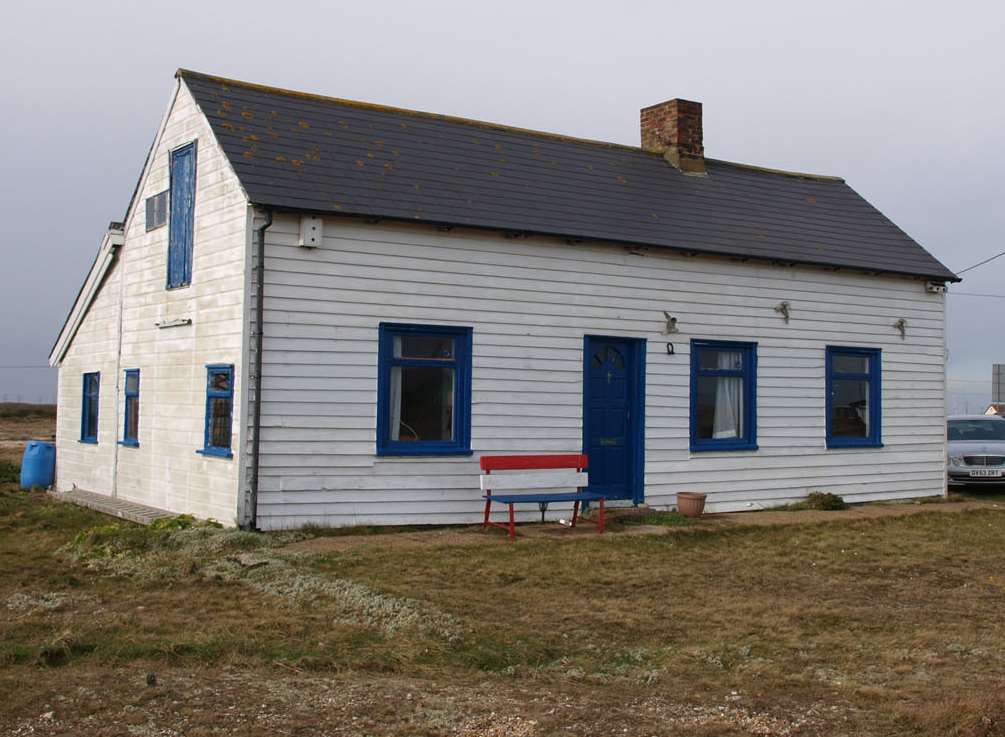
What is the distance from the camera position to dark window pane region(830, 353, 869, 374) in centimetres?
1730

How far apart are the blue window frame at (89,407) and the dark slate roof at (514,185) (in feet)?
20.1

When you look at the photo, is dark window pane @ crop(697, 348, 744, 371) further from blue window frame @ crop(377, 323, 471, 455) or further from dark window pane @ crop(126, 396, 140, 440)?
dark window pane @ crop(126, 396, 140, 440)

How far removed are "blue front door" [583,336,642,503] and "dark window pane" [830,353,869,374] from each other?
395cm

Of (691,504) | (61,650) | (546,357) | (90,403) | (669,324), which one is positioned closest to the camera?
(61,650)

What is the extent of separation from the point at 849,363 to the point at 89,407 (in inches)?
493

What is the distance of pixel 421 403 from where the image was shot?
13602mm

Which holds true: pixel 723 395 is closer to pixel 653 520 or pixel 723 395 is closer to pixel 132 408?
pixel 653 520

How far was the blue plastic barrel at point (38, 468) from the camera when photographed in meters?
19.7

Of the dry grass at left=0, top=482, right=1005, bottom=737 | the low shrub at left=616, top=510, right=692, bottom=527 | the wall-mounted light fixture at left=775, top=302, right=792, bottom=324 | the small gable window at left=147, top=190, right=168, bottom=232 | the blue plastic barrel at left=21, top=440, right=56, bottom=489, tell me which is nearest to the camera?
the dry grass at left=0, top=482, right=1005, bottom=737

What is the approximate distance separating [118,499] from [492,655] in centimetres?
1062

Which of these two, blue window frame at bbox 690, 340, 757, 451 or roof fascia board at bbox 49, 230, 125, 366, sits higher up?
roof fascia board at bbox 49, 230, 125, 366

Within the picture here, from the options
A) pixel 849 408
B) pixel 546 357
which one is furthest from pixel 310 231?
pixel 849 408

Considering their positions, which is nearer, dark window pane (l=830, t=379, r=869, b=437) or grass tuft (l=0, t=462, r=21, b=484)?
dark window pane (l=830, t=379, r=869, b=437)

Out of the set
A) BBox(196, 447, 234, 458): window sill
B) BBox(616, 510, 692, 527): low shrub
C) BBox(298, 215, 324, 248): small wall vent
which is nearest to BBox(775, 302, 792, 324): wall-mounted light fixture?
BBox(616, 510, 692, 527): low shrub
